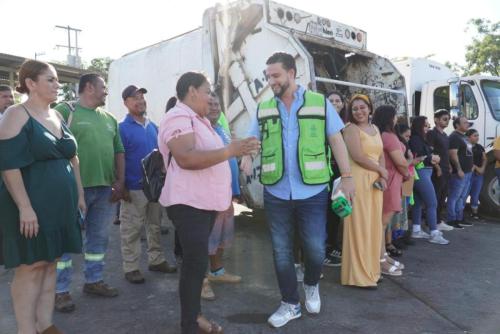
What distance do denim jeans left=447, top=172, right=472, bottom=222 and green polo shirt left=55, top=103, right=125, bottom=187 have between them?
5227 millimetres

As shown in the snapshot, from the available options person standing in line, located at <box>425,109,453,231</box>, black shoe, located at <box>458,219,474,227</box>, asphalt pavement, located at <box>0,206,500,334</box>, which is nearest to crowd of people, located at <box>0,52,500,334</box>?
asphalt pavement, located at <box>0,206,500,334</box>

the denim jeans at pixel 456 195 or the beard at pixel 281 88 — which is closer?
the beard at pixel 281 88

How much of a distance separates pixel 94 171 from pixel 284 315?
1.89 metres

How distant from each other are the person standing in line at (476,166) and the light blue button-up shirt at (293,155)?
4.78 metres

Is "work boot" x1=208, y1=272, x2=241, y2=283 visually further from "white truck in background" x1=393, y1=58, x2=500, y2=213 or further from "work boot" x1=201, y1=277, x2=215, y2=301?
"white truck in background" x1=393, y1=58, x2=500, y2=213

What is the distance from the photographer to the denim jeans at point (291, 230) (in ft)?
10.3

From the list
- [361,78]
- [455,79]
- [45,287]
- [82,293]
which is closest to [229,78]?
[361,78]

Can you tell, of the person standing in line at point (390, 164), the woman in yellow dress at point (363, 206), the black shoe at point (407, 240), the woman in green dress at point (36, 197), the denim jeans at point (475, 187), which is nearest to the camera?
the woman in green dress at point (36, 197)

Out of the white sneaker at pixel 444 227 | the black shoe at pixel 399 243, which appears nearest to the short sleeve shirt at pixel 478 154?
the white sneaker at pixel 444 227

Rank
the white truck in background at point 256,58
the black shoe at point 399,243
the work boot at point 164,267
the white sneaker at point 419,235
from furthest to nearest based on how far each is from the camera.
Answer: the white sneaker at point 419,235, the black shoe at point 399,243, the white truck in background at point 256,58, the work boot at point 164,267

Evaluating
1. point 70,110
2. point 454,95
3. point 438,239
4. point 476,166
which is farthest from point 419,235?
point 70,110

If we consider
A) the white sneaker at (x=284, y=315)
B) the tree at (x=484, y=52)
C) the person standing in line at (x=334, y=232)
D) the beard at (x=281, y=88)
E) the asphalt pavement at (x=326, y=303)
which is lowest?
the asphalt pavement at (x=326, y=303)

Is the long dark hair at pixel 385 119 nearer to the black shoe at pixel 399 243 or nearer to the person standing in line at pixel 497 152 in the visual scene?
the black shoe at pixel 399 243

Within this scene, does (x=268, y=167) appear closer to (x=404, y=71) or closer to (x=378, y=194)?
(x=378, y=194)
